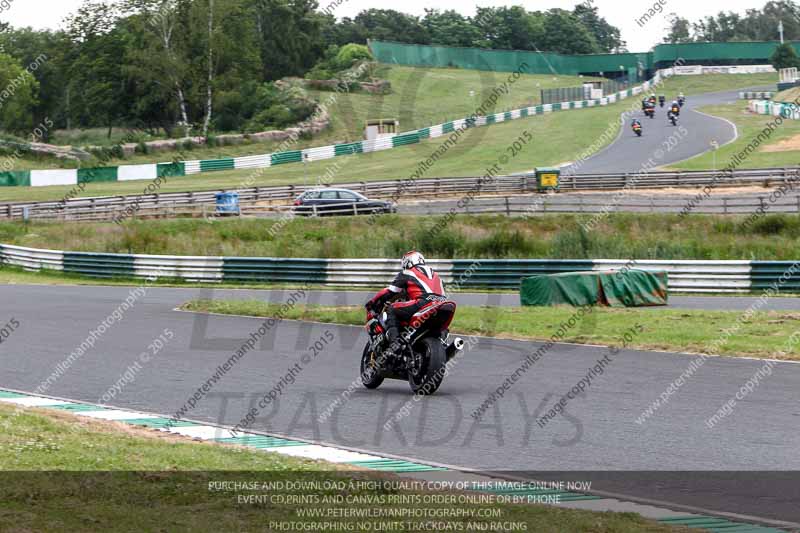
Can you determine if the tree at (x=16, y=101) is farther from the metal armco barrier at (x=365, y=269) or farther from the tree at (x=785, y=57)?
the tree at (x=785, y=57)

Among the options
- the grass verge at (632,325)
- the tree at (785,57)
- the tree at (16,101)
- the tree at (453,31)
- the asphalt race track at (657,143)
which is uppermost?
the tree at (453,31)

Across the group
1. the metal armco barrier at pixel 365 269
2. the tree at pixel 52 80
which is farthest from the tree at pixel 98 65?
the metal armco barrier at pixel 365 269

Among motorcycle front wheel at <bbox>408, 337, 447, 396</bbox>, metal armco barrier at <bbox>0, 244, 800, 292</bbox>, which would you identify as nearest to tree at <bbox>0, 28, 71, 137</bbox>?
metal armco barrier at <bbox>0, 244, 800, 292</bbox>

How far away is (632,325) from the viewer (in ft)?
61.6

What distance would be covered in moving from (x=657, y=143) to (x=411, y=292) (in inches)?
2241

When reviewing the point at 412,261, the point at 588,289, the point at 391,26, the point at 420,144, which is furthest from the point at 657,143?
the point at 391,26

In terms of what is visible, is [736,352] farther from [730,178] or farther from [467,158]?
[467,158]

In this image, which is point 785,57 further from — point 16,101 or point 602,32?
point 16,101

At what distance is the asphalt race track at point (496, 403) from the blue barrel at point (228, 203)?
2534 cm

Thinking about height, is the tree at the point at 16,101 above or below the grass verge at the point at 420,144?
above

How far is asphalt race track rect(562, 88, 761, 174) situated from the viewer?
59.4 meters

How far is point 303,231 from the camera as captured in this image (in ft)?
133

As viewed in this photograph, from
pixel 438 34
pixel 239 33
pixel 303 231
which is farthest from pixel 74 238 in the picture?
pixel 438 34

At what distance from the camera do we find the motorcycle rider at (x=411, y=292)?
12.5 meters
